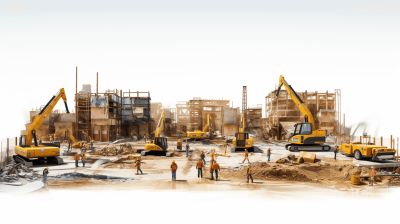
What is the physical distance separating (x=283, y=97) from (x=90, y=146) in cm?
3817

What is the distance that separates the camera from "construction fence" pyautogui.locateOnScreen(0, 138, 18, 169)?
22.1 meters

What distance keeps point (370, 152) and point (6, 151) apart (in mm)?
31953

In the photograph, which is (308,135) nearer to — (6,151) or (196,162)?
(196,162)

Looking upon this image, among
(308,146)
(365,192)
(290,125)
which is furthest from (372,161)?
(290,125)

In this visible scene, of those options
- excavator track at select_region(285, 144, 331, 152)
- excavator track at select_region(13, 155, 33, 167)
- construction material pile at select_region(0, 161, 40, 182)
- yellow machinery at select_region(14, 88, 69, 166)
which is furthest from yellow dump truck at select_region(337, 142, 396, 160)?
excavator track at select_region(13, 155, 33, 167)

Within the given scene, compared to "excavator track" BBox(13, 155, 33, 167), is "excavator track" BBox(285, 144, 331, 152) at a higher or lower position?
higher

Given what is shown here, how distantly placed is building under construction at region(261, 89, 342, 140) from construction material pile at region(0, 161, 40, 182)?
39.2 meters

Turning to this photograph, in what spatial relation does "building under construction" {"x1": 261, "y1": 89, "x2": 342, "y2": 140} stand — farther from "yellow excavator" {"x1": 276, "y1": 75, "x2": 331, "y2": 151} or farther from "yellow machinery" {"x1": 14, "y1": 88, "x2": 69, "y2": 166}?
"yellow machinery" {"x1": 14, "y1": 88, "x2": 69, "y2": 166}

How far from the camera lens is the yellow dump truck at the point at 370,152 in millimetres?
22594

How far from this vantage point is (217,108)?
7219cm

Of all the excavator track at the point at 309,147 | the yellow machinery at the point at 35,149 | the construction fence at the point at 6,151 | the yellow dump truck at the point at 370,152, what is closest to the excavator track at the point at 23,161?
the yellow machinery at the point at 35,149

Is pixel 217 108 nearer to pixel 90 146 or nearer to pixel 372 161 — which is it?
pixel 90 146

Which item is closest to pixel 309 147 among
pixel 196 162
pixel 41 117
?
pixel 196 162

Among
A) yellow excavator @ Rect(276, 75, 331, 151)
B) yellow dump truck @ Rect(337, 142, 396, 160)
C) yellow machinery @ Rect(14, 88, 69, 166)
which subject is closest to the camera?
yellow machinery @ Rect(14, 88, 69, 166)
